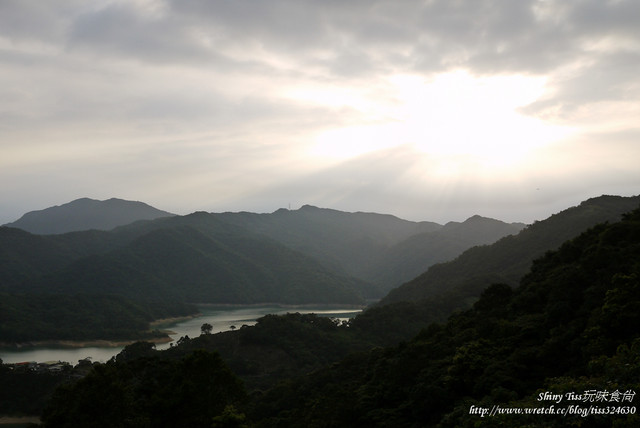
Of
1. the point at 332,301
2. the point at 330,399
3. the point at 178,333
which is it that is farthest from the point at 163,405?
the point at 332,301

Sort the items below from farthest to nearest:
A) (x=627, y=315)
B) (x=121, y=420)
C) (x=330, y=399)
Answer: (x=330, y=399) → (x=121, y=420) → (x=627, y=315)

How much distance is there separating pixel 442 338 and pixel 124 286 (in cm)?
15986

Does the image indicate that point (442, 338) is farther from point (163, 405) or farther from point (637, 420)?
point (637, 420)

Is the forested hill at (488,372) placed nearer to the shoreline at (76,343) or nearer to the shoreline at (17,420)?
the shoreline at (17,420)

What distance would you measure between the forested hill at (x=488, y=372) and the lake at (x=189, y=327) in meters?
70.4

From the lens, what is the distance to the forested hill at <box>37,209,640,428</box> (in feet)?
46.9

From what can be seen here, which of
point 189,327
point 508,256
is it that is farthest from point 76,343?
point 508,256

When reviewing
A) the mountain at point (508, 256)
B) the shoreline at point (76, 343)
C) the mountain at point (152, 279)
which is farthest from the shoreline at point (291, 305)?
the shoreline at point (76, 343)

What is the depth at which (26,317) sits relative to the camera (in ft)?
362

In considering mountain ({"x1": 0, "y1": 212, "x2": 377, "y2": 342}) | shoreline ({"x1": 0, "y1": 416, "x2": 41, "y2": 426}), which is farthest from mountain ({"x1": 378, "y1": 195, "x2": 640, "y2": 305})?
mountain ({"x1": 0, "y1": 212, "x2": 377, "y2": 342})

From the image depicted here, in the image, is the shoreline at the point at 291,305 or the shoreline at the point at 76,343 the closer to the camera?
the shoreline at the point at 76,343

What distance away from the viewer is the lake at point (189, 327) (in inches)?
3654

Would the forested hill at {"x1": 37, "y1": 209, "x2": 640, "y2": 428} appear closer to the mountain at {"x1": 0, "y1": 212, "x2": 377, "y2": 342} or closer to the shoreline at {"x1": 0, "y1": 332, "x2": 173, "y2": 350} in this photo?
the shoreline at {"x1": 0, "y1": 332, "x2": 173, "y2": 350}

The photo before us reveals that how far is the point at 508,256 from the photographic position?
3962 inches
